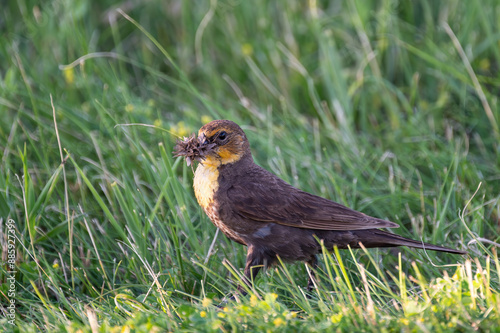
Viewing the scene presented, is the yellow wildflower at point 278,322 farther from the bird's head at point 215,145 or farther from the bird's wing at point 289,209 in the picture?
the bird's head at point 215,145

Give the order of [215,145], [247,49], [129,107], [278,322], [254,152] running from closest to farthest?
[278,322]
[215,145]
[129,107]
[254,152]
[247,49]

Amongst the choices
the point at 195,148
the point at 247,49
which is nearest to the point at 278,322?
the point at 195,148

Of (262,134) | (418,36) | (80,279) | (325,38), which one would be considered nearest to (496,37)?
(418,36)

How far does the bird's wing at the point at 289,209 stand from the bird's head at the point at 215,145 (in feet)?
0.57

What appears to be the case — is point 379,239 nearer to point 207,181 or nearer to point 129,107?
point 207,181

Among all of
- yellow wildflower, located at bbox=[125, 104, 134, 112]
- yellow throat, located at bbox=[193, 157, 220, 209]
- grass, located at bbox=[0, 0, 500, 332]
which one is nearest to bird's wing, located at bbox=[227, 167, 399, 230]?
yellow throat, located at bbox=[193, 157, 220, 209]

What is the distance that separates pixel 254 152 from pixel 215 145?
1.28 m

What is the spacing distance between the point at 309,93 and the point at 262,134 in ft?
3.70

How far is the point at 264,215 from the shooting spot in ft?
11.8

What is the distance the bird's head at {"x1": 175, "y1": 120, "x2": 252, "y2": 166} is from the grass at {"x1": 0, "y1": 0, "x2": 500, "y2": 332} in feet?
0.94

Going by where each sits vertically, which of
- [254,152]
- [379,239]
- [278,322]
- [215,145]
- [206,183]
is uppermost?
[215,145]

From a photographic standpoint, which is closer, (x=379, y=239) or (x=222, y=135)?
(x=379, y=239)

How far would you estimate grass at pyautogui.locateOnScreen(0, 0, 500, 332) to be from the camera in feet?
9.78

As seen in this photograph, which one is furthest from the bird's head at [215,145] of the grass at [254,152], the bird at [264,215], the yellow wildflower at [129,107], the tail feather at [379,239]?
the yellow wildflower at [129,107]
